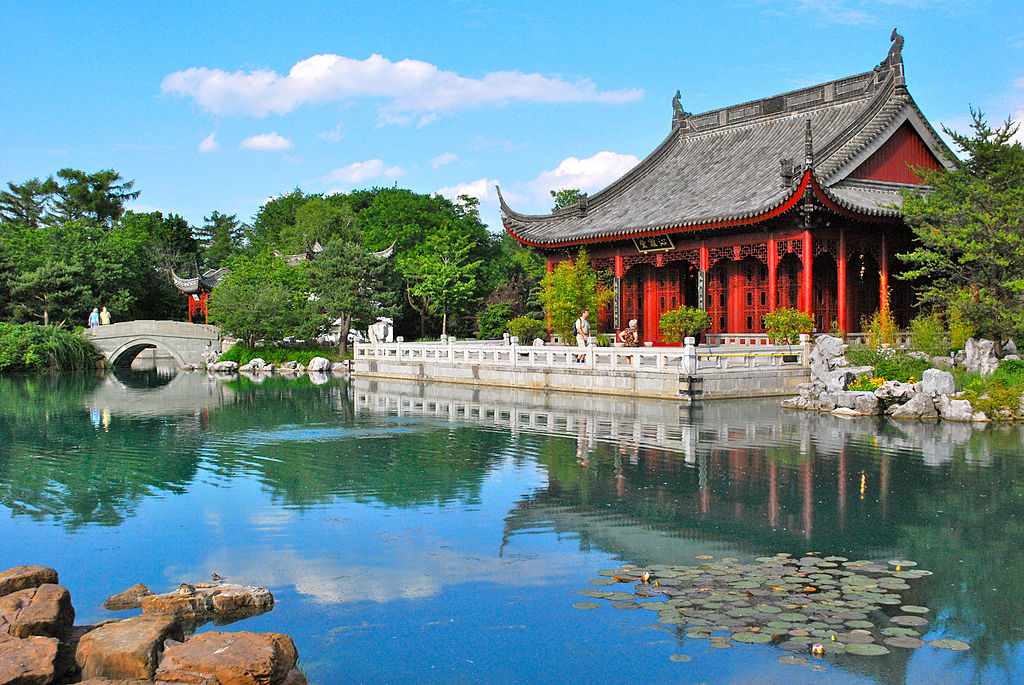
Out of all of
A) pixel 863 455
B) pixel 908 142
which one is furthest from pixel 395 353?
pixel 863 455

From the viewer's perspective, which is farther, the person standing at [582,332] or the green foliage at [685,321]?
the green foliage at [685,321]

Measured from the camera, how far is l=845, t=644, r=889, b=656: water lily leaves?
4.91 meters

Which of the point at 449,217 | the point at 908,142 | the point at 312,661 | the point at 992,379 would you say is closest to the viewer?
the point at 312,661

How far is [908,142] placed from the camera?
75.6ft

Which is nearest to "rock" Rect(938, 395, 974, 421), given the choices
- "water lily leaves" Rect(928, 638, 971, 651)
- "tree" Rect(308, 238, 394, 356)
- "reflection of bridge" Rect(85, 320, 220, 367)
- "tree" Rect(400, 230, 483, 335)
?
"water lily leaves" Rect(928, 638, 971, 651)

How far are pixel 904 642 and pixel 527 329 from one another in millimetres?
21103

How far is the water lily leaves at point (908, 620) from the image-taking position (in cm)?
532

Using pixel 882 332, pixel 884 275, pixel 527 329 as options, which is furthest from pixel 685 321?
pixel 527 329

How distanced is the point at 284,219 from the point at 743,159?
3934 cm

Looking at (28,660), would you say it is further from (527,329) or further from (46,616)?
(527,329)

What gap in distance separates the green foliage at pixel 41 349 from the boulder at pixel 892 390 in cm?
2765

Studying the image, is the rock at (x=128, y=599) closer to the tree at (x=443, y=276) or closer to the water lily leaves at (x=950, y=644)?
the water lily leaves at (x=950, y=644)

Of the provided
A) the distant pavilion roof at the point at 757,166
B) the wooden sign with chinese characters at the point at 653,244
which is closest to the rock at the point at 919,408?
the distant pavilion roof at the point at 757,166

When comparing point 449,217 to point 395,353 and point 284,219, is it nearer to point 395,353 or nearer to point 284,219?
point 395,353
